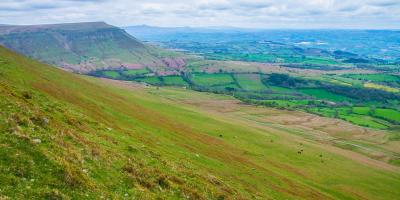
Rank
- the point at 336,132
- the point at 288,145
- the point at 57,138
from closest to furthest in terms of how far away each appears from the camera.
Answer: the point at 57,138 → the point at 288,145 → the point at 336,132

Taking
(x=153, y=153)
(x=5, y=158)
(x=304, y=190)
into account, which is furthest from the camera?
(x=304, y=190)

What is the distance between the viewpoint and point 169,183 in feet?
105

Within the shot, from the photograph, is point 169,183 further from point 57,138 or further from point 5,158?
point 5,158

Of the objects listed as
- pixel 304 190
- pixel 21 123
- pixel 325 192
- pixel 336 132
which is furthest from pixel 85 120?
pixel 336 132

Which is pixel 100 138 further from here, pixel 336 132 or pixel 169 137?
pixel 336 132

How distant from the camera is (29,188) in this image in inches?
855

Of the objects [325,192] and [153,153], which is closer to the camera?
[153,153]

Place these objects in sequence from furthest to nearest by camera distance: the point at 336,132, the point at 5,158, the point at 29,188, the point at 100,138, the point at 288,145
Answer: the point at 336,132 → the point at 288,145 → the point at 100,138 → the point at 5,158 → the point at 29,188

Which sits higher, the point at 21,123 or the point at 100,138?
the point at 21,123

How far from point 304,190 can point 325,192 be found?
8.88 m

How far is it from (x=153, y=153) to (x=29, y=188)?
1961cm

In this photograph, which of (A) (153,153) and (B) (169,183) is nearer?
(B) (169,183)

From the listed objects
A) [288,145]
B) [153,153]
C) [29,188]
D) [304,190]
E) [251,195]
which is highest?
[29,188]

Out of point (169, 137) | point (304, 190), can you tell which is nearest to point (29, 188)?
point (169, 137)
